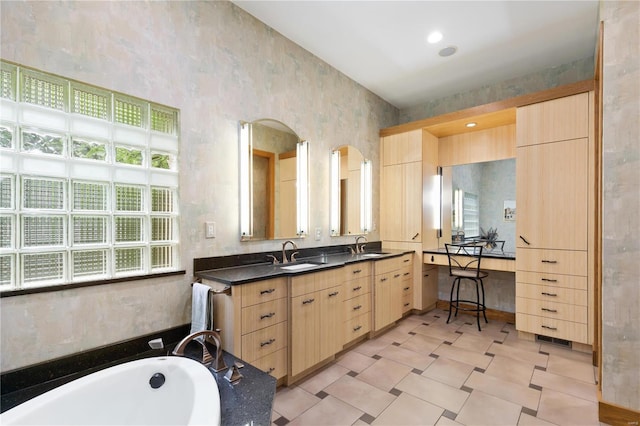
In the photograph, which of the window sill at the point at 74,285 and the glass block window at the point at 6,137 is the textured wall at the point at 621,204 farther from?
the glass block window at the point at 6,137

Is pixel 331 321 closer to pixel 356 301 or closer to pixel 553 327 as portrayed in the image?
pixel 356 301

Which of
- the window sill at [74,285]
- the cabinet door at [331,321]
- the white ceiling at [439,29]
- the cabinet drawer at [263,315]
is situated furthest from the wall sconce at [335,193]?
the window sill at [74,285]

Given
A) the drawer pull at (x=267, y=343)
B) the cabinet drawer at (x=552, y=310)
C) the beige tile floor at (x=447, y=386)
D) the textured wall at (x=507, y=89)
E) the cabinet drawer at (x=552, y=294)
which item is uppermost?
the textured wall at (x=507, y=89)

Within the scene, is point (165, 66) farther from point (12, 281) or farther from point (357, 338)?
point (357, 338)

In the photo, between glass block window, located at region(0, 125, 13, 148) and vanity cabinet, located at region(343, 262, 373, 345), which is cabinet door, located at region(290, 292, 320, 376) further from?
glass block window, located at region(0, 125, 13, 148)

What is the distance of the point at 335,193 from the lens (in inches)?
139

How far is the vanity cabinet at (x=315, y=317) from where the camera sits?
2.28 meters

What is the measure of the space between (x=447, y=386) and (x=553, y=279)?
1.70 meters

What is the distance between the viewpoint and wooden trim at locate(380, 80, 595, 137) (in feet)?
9.51

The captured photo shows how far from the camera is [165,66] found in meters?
2.05

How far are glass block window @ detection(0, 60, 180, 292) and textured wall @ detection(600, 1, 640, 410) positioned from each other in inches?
115

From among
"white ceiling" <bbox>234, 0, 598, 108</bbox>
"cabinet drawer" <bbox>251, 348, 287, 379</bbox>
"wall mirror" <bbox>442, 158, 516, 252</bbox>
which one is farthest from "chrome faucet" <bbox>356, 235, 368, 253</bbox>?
"white ceiling" <bbox>234, 0, 598, 108</bbox>

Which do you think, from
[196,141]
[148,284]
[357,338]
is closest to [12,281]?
[148,284]

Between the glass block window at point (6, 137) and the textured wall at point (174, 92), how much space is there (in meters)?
0.36
